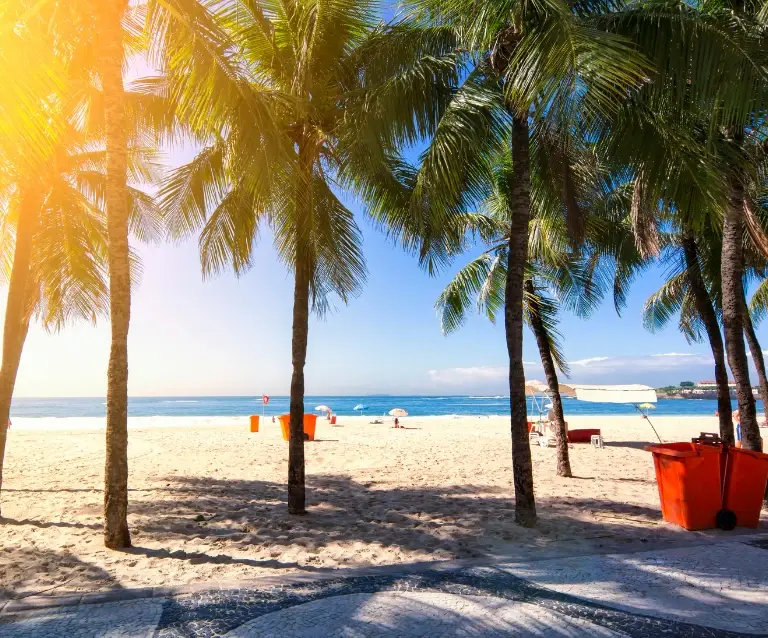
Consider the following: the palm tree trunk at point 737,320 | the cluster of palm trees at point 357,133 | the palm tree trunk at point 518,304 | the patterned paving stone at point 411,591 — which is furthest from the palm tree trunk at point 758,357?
the patterned paving stone at point 411,591

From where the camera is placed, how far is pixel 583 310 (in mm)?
11602

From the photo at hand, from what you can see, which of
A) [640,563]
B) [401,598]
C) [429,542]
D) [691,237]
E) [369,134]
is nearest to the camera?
[401,598]

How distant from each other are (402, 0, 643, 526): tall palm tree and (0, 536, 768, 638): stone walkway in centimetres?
201

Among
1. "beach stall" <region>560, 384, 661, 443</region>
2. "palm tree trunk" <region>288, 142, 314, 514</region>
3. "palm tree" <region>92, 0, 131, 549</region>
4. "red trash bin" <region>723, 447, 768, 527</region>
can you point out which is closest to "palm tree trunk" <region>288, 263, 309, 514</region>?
"palm tree trunk" <region>288, 142, 314, 514</region>

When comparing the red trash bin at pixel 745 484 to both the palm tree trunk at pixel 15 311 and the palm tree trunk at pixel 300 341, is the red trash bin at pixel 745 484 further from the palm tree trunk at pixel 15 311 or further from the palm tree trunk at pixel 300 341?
the palm tree trunk at pixel 15 311

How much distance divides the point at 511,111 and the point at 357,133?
6.40 feet

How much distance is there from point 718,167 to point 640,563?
14.2ft

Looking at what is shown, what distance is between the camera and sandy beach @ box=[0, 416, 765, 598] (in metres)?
4.67

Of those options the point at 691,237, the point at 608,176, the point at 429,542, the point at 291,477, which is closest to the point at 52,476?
the point at 291,477

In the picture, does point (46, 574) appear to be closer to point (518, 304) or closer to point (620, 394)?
point (518, 304)

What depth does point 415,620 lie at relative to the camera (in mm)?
3256

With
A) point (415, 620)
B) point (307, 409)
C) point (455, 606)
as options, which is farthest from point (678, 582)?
point (307, 409)

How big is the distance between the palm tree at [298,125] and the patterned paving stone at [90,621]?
10.9ft

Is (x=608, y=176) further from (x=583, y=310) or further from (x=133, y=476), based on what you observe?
(x=133, y=476)
